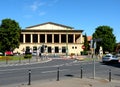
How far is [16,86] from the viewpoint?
1938cm

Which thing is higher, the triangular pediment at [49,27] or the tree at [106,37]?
the triangular pediment at [49,27]

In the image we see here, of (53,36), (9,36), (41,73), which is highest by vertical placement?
(53,36)

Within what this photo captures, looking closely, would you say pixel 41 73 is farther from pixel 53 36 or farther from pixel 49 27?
pixel 49 27

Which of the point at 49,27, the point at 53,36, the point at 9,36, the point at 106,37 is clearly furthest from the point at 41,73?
the point at 49,27

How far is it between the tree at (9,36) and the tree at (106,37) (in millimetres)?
31331

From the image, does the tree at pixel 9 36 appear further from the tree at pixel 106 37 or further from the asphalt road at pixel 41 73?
the asphalt road at pixel 41 73

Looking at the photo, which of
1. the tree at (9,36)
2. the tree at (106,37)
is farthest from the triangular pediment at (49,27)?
the tree at (9,36)

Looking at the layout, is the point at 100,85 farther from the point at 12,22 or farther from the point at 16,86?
the point at 12,22

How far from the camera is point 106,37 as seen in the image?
12738cm

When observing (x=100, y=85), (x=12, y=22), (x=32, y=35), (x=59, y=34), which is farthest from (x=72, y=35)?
(x=100, y=85)

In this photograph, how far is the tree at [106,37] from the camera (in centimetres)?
12400

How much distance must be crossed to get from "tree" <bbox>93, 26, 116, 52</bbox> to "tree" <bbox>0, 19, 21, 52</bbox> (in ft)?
103

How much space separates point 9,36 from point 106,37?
39845mm

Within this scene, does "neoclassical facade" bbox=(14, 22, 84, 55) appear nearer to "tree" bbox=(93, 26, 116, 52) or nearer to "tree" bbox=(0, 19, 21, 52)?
"tree" bbox=(93, 26, 116, 52)
